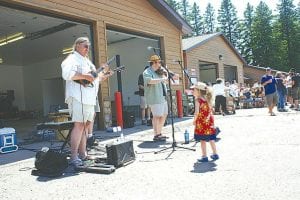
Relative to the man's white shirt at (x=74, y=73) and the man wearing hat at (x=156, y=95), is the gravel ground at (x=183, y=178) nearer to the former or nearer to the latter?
the man's white shirt at (x=74, y=73)

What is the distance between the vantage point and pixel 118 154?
17.4ft

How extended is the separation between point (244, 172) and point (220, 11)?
66300 mm

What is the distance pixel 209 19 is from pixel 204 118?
6615cm

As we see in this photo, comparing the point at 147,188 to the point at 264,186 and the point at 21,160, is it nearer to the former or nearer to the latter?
the point at 264,186

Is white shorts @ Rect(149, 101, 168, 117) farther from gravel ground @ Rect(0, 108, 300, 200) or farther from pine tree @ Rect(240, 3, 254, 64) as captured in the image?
pine tree @ Rect(240, 3, 254, 64)

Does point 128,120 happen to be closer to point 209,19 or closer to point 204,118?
point 204,118

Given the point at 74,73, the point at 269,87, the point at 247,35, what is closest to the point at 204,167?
the point at 74,73

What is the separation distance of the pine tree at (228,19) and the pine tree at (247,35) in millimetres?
1378

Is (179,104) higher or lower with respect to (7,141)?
higher

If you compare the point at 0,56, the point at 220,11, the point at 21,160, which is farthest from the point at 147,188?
the point at 220,11

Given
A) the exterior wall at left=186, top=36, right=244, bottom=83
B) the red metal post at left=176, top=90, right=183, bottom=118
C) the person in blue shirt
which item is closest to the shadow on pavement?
the person in blue shirt

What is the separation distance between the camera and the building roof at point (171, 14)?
13844 millimetres

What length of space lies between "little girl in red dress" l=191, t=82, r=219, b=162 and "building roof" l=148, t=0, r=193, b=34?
28.7 feet

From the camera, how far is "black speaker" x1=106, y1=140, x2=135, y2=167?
529 cm
